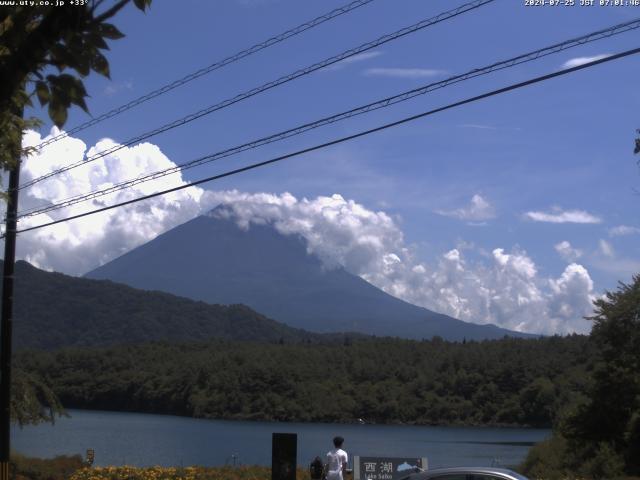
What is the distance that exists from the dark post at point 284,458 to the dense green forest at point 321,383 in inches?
2942

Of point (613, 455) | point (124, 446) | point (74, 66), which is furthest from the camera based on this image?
point (124, 446)

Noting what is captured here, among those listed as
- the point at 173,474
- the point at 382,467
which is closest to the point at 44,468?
the point at 173,474

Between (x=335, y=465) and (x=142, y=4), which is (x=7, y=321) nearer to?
(x=335, y=465)

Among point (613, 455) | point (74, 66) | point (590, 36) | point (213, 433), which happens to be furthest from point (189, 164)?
point (213, 433)

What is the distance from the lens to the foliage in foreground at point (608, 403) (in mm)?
29969

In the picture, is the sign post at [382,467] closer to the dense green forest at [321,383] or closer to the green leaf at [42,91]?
the green leaf at [42,91]

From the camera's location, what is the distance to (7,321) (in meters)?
18.0

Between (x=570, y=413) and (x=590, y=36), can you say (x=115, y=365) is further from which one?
(x=590, y=36)

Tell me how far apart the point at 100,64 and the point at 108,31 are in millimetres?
185

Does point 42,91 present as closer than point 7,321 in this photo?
Yes

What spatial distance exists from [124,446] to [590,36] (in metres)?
41.4

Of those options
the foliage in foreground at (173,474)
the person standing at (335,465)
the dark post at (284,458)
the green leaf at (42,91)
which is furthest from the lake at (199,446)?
the green leaf at (42,91)

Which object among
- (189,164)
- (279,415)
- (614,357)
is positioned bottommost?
(279,415)

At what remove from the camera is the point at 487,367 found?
97312 millimetres
